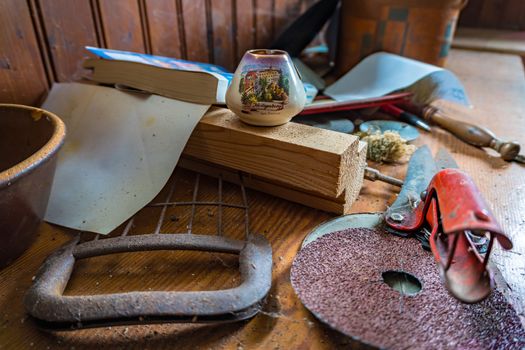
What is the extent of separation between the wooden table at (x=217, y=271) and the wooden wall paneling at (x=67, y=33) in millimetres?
294

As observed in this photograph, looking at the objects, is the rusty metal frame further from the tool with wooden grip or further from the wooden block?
the tool with wooden grip

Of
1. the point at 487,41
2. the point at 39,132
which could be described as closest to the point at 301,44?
the point at 39,132

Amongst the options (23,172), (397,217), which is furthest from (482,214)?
(23,172)

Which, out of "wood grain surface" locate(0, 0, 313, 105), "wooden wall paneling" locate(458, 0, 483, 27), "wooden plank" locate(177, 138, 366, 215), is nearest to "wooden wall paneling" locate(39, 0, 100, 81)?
"wood grain surface" locate(0, 0, 313, 105)

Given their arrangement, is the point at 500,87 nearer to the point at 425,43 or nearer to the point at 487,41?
the point at 425,43

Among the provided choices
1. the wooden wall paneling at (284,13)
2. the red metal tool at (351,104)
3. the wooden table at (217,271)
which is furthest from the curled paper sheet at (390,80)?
the wooden wall paneling at (284,13)

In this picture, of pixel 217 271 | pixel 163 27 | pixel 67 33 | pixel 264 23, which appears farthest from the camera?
pixel 264 23

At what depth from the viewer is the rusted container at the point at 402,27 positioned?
3.15 feet

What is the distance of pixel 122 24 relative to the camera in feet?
2.54

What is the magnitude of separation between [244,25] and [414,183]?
0.69 metres

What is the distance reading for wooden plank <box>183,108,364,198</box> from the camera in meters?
0.48

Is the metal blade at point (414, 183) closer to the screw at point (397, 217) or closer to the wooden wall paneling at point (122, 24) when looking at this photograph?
the screw at point (397, 217)

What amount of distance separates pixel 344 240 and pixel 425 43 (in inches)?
29.2

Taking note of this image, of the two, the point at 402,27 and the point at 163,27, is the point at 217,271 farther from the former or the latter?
the point at 402,27
